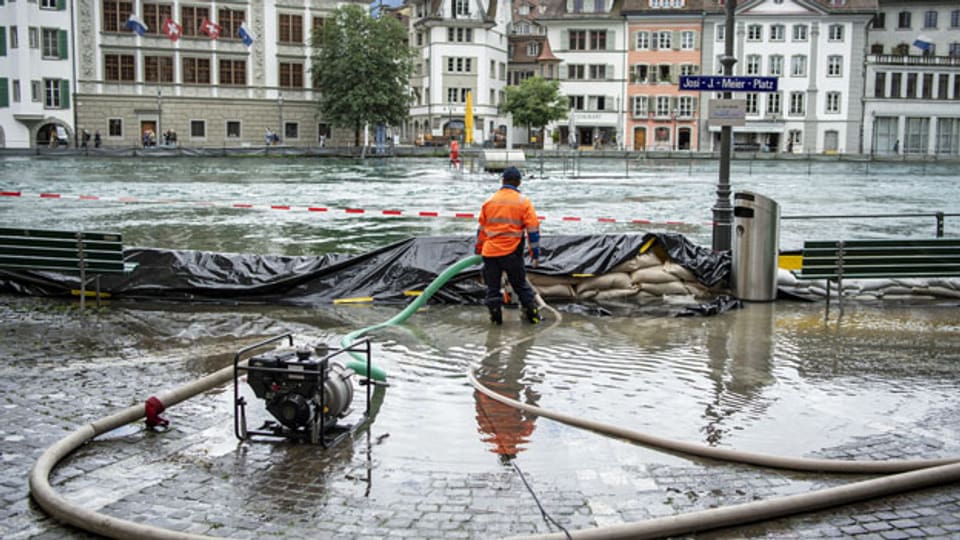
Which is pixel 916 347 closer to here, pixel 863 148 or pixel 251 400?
pixel 251 400

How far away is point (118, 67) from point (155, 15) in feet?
16.4

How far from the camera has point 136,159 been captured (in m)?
64.0

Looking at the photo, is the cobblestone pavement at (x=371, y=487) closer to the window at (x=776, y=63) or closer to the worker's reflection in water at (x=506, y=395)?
the worker's reflection in water at (x=506, y=395)

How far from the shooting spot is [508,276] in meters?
11.6

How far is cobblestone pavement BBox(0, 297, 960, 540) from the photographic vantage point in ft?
18.2

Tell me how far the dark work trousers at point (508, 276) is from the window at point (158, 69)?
71625 millimetres

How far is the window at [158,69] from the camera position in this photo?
76688 mm

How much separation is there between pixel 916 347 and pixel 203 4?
75.6 m

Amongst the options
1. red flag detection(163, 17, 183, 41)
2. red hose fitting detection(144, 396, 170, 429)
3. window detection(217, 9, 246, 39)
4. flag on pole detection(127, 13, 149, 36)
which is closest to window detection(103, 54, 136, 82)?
flag on pole detection(127, 13, 149, 36)

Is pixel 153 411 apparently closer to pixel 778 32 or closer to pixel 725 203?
pixel 725 203

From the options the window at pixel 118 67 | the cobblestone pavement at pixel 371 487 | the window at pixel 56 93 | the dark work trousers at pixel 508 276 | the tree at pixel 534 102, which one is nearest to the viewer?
the cobblestone pavement at pixel 371 487

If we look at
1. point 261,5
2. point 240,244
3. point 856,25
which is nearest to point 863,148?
point 856,25

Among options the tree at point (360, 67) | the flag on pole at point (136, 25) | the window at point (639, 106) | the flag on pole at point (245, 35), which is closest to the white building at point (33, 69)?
the flag on pole at point (136, 25)

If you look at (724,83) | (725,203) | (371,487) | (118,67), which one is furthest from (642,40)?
(371,487)
